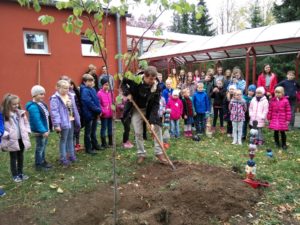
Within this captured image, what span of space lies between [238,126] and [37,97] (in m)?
5.17

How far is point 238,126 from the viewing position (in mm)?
8367

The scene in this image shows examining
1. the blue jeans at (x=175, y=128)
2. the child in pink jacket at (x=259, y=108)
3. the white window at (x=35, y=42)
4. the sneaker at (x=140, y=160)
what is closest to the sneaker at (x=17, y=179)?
the sneaker at (x=140, y=160)

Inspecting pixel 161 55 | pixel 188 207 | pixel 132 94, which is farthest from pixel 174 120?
pixel 161 55

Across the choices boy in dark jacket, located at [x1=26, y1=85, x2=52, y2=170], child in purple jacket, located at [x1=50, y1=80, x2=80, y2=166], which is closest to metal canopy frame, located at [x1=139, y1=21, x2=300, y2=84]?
A: child in purple jacket, located at [x1=50, y1=80, x2=80, y2=166]

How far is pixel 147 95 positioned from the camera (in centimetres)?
614

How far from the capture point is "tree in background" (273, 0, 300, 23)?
16.7 meters

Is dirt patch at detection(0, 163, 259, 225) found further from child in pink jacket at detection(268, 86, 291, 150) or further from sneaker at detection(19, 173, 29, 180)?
child in pink jacket at detection(268, 86, 291, 150)

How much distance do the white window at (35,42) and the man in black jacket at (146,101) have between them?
7.20 meters

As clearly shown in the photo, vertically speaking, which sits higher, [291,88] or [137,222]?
[291,88]

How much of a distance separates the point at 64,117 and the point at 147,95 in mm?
1687

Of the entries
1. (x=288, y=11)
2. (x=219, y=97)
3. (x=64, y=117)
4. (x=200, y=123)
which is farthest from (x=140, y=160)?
(x=288, y=11)

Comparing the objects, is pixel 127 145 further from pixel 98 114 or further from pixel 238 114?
pixel 238 114

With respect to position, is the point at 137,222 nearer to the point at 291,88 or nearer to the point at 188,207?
the point at 188,207

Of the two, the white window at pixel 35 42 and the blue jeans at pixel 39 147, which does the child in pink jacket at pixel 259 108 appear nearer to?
the blue jeans at pixel 39 147
